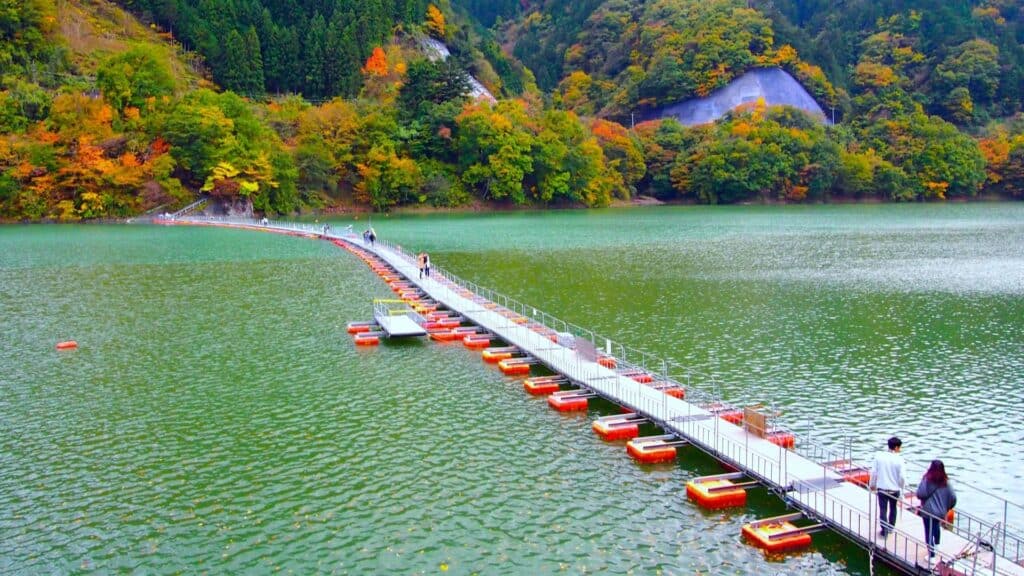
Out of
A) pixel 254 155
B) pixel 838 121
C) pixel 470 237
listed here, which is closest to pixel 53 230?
pixel 254 155

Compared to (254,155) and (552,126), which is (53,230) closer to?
(254,155)

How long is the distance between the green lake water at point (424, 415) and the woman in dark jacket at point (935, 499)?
132 centimetres

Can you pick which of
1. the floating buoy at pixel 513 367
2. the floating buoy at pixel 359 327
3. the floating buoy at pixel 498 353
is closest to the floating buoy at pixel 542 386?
the floating buoy at pixel 513 367

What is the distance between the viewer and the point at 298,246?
60719mm

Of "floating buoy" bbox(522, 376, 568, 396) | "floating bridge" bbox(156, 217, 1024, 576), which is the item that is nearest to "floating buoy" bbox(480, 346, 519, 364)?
"floating bridge" bbox(156, 217, 1024, 576)

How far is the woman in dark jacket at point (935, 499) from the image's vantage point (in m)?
11.5

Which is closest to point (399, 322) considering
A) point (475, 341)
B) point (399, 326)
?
point (399, 326)

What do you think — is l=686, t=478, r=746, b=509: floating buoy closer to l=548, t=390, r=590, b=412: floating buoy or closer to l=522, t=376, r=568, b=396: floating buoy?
l=548, t=390, r=590, b=412: floating buoy

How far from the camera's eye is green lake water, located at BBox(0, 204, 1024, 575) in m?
13.5

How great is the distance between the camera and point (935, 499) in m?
11.6

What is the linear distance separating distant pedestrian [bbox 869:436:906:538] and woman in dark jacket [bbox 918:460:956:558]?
0.38 m

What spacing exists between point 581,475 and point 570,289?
2268 cm

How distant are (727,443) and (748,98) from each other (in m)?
127

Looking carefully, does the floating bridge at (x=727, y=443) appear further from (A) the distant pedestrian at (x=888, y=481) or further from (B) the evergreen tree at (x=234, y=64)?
(B) the evergreen tree at (x=234, y=64)
